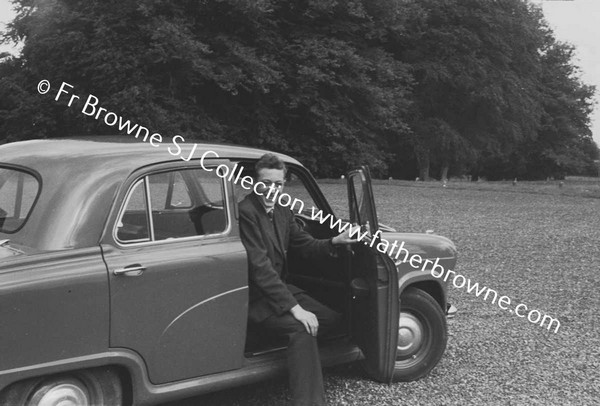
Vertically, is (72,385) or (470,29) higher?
(470,29)

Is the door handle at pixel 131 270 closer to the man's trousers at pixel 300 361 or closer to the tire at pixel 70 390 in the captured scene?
the tire at pixel 70 390

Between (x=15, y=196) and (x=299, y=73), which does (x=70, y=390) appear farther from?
(x=299, y=73)

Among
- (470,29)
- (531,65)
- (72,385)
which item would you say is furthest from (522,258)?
(531,65)

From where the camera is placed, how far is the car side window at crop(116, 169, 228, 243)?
3844 mm

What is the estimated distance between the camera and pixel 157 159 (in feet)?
12.9

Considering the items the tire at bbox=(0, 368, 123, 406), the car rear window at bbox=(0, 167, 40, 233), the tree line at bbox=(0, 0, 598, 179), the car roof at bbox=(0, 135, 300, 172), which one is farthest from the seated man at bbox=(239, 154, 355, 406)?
the tree line at bbox=(0, 0, 598, 179)

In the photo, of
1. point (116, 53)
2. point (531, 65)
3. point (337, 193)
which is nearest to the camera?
point (337, 193)

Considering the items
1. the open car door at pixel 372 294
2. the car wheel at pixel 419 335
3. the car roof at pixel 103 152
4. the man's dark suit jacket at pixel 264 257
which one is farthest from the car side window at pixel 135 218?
the car wheel at pixel 419 335

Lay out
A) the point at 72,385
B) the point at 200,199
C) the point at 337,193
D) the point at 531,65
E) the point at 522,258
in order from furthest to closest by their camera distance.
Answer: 1. the point at 531,65
2. the point at 337,193
3. the point at 522,258
4. the point at 200,199
5. the point at 72,385

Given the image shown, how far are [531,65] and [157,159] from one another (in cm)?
4030

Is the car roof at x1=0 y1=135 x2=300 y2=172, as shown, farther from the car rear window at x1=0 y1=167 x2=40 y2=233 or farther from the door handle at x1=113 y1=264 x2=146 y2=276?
the door handle at x1=113 y1=264 x2=146 y2=276

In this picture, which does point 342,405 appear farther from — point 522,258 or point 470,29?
point 470,29

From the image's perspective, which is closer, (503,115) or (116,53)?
(116,53)

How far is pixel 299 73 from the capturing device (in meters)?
28.5
